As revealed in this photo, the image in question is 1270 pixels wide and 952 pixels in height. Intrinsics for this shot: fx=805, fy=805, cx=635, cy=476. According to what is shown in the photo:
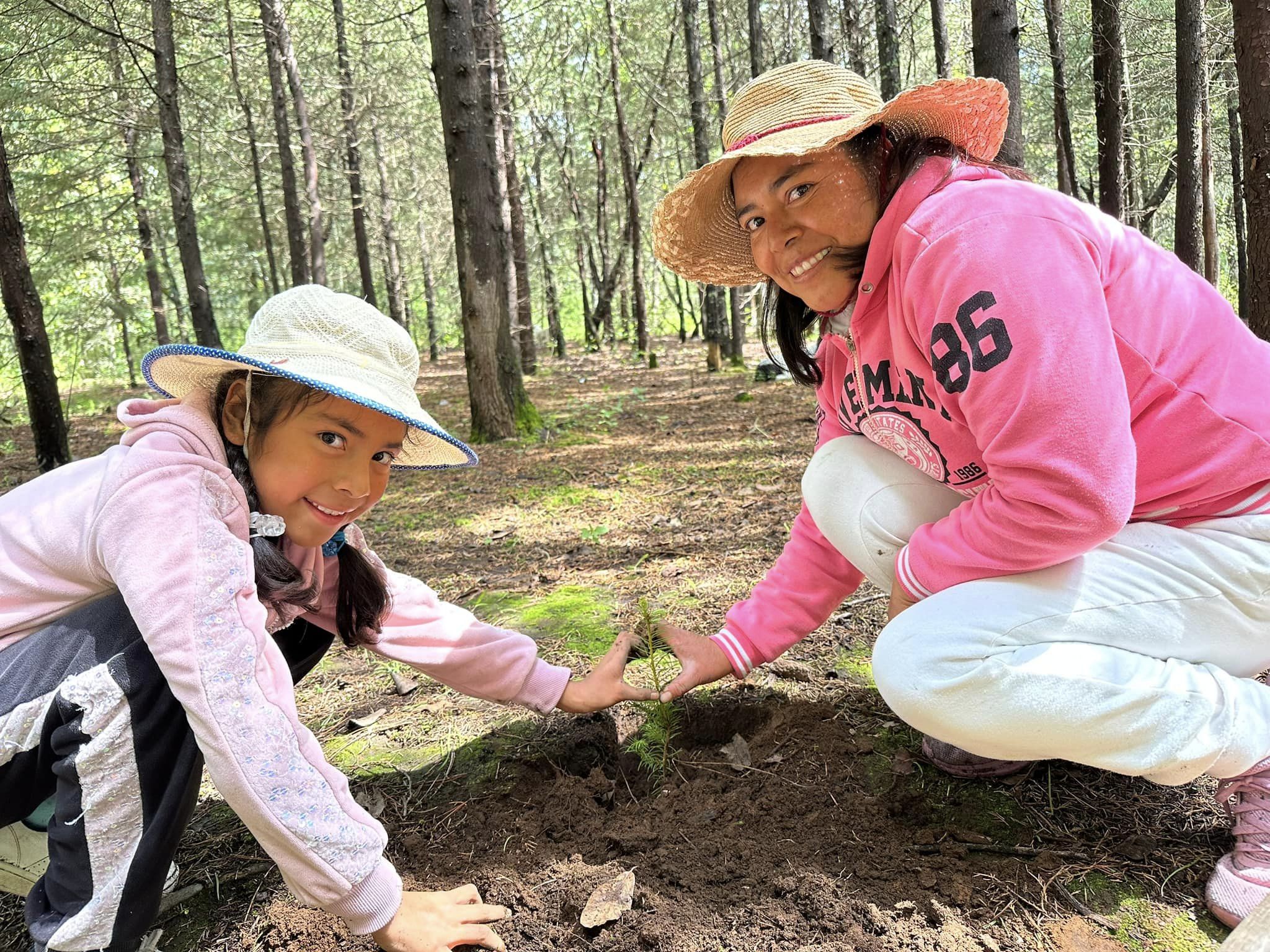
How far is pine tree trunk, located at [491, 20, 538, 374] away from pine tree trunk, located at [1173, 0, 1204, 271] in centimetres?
896

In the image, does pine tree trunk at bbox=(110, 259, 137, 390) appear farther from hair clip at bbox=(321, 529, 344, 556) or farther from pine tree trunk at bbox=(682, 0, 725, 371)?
hair clip at bbox=(321, 529, 344, 556)

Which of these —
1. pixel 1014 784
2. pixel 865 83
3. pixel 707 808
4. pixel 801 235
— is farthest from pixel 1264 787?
pixel 865 83

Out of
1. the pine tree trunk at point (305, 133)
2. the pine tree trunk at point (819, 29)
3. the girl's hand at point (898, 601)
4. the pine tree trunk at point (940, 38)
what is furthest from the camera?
the pine tree trunk at point (305, 133)

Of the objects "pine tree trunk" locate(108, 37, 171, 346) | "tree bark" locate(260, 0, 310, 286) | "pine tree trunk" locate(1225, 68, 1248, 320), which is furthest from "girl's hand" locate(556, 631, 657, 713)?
"pine tree trunk" locate(1225, 68, 1248, 320)

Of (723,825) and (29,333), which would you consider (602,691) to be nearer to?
(723,825)

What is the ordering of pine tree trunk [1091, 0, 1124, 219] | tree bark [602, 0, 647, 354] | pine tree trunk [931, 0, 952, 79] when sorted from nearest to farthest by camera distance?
1. pine tree trunk [931, 0, 952, 79]
2. pine tree trunk [1091, 0, 1124, 219]
3. tree bark [602, 0, 647, 354]

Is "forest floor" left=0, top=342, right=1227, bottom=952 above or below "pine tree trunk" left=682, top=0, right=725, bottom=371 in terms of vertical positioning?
below

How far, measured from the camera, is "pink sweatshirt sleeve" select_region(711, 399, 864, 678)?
2266 millimetres

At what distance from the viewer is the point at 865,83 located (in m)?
1.86

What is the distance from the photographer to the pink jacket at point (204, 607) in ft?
4.56

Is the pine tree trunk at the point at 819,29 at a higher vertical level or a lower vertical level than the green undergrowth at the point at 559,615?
higher

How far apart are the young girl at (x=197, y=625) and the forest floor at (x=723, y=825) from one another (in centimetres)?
29

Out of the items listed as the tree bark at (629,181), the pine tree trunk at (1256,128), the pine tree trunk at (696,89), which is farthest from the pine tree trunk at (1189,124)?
the tree bark at (629,181)

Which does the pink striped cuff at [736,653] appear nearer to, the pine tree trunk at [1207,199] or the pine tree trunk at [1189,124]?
the pine tree trunk at [1189,124]
